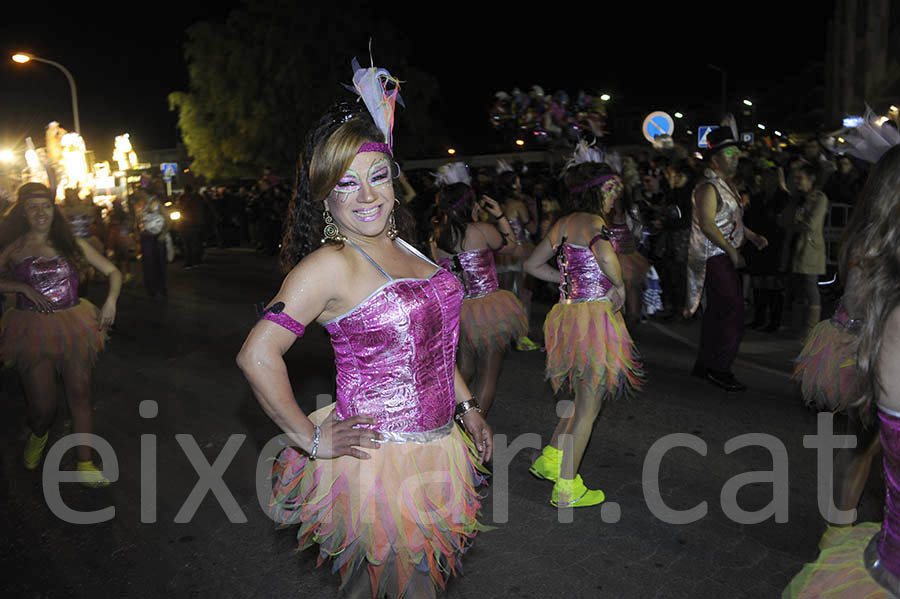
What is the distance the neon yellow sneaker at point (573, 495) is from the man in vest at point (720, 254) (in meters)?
2.96

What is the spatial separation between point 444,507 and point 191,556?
7.68ft

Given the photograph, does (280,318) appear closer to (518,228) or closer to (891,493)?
(891,493)

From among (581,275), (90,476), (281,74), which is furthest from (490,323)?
(281,74)

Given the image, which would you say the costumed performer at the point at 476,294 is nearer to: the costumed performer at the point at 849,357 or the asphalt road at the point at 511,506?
the asphalt road at the point at 511,506

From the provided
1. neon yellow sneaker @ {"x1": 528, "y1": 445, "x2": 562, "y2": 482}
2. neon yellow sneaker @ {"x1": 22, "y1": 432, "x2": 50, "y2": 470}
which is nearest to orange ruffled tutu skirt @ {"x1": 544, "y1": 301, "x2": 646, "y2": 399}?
neon yellow sneaker @ {"x1": 528, "y1": 445, "x2": 562, "y2": 482}

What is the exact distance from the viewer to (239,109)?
112 feet

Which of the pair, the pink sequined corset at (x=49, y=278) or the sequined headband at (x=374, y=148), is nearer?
the sequined headband at (x=374, y=148)

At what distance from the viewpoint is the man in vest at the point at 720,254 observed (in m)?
6.98

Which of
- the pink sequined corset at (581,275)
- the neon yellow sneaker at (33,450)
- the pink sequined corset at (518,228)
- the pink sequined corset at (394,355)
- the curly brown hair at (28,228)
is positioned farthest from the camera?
the pink sequined corset at (518,228)

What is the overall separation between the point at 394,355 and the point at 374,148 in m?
0.73

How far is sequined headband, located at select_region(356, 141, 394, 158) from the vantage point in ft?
8.50

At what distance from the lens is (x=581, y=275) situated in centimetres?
485

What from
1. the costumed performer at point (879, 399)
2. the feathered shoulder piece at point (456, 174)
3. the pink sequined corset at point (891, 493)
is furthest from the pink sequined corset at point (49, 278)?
the pink sequined corset at point (891, 493)

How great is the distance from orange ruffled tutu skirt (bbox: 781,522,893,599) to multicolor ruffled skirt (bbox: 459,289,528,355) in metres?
3.75
